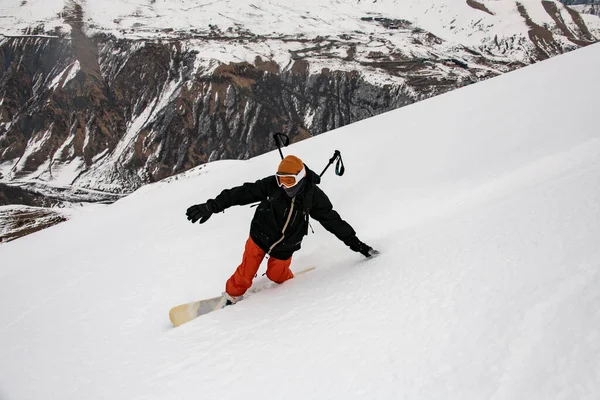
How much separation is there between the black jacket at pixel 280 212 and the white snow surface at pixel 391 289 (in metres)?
0.56

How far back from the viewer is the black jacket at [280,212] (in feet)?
15.0

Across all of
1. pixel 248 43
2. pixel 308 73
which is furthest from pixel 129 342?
pixel 248 43

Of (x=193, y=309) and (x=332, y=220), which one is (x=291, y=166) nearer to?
(x=332, y=220)

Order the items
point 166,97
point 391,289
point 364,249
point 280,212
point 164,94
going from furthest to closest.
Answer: point 164,94 < point 166,97 < point 364,249 < point 280,212 < point 391,289

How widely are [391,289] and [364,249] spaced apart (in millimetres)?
1362

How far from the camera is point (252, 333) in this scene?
3.55 m

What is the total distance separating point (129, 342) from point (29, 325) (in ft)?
7.89

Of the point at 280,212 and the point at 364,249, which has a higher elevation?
the point at 280,212

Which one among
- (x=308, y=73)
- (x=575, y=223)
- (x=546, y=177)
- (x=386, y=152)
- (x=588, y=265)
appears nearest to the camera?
(x=588, y=265)

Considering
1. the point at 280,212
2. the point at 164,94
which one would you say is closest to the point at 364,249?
the point at 280,212

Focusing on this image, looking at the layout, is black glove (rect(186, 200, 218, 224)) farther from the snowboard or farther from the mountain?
the mountain

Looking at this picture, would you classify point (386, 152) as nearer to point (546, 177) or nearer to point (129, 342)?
point (546, 177)

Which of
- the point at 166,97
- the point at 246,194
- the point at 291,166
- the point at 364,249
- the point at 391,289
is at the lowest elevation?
the point at 166,97

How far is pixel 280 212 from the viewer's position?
4.62 m
